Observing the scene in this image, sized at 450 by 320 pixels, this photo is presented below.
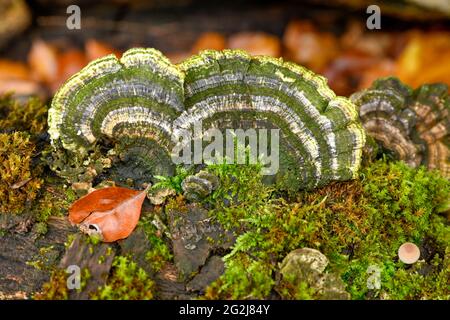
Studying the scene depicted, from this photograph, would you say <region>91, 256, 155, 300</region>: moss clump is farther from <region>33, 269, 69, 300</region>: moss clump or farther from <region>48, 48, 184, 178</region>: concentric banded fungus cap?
<region>48, 48, 184, 178</region>: concentric banded fungus cap

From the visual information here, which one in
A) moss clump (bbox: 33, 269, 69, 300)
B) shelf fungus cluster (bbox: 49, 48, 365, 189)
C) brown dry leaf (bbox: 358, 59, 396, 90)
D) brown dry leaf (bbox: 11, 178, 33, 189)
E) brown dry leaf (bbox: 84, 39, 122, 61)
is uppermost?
brown dry leaf (bbox: 84, 39, 122, 61)

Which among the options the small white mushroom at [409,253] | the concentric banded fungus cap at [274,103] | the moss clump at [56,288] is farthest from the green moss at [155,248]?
the small white mushroom at [409,253]

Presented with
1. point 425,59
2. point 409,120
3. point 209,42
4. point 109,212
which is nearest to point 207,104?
point 109,212

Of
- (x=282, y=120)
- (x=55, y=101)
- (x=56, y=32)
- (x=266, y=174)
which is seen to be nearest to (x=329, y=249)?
(x=266, y=174)

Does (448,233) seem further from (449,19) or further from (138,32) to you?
(138,32)

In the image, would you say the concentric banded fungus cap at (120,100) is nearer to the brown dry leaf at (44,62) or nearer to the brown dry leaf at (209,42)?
the brown dry leaf at (44,62)

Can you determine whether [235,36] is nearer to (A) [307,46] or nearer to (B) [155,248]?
(A) [307,46]

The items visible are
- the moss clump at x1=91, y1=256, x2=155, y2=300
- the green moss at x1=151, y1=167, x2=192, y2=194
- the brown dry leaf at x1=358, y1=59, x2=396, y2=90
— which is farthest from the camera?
the brown dry leaf at x1=358, y1=59, x2=396, y2=90

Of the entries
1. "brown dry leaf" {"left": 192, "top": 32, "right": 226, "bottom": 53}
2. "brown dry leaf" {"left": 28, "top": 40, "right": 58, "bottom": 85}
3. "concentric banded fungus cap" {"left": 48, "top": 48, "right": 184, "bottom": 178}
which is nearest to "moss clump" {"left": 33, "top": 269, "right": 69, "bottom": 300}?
"concentric banded fungus cap" {"left": 48, "top": 48, "right": 184, "bottom": 178}
